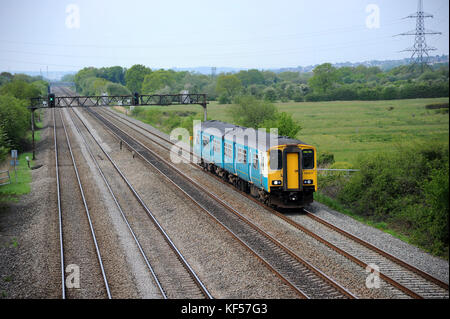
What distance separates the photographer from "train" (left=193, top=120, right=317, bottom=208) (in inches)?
705

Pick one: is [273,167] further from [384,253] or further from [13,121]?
[13,121]

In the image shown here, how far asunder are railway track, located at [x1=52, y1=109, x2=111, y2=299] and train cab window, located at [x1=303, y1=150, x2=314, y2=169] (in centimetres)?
881

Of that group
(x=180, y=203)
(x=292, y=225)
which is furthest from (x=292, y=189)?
(x=180, y=203)

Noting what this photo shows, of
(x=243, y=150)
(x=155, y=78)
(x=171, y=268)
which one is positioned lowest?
(x=171, y=268)

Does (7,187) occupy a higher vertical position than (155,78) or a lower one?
lower

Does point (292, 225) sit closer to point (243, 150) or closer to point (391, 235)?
point (391, 235)

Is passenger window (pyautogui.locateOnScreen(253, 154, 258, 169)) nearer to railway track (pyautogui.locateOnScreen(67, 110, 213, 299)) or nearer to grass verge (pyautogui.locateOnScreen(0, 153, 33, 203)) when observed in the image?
railway track (pyautogui.locateOnScreen(67, 110, 213, 299))

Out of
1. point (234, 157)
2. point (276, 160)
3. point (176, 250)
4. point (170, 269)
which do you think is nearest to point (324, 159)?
point (234, 157)

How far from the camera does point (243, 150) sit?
68.2 ft

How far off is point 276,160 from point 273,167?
311 mm

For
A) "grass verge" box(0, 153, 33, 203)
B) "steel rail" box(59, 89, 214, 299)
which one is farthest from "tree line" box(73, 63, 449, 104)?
"steel rail" box(59, 89, 214, 299)

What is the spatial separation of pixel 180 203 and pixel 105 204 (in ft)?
11.9
